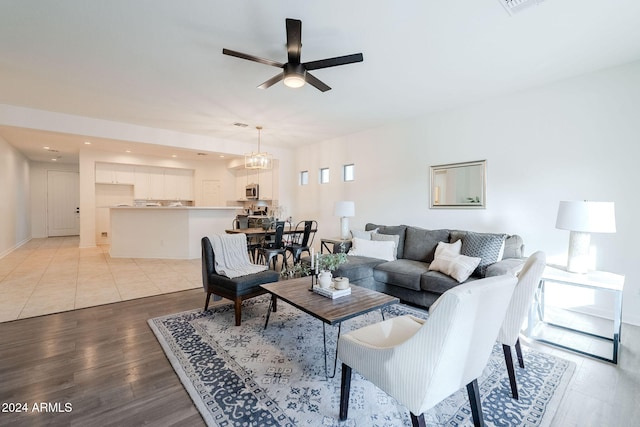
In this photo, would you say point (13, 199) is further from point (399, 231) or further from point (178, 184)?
point (399, 231)

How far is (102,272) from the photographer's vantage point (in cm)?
500

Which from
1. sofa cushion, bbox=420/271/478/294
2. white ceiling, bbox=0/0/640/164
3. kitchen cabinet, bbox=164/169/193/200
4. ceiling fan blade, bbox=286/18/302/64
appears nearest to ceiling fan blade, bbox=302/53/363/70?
ceiling fan blade, bbox=286/18/302/64

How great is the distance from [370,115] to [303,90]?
1.43 meters

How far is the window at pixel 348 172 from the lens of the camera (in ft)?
19.6

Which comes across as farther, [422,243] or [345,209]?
[345,209]

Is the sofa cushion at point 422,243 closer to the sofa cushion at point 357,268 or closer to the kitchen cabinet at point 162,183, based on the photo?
the sofa cushion at point 357,268

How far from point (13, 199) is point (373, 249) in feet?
29.7

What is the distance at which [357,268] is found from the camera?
3.68 metres

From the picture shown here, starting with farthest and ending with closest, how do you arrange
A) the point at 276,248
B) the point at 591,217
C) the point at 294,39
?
the point at 276,248, the point at 591,217, the point at 294,39

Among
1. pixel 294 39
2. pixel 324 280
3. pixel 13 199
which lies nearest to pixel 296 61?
pixel 294 39

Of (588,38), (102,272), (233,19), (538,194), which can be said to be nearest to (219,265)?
(233,19)

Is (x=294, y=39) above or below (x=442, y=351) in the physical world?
above

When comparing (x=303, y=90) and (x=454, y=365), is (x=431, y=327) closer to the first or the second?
(x=454, y=365)

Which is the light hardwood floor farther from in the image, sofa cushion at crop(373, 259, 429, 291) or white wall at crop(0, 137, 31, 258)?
white wall at crop(0, 137, 31, 258)
